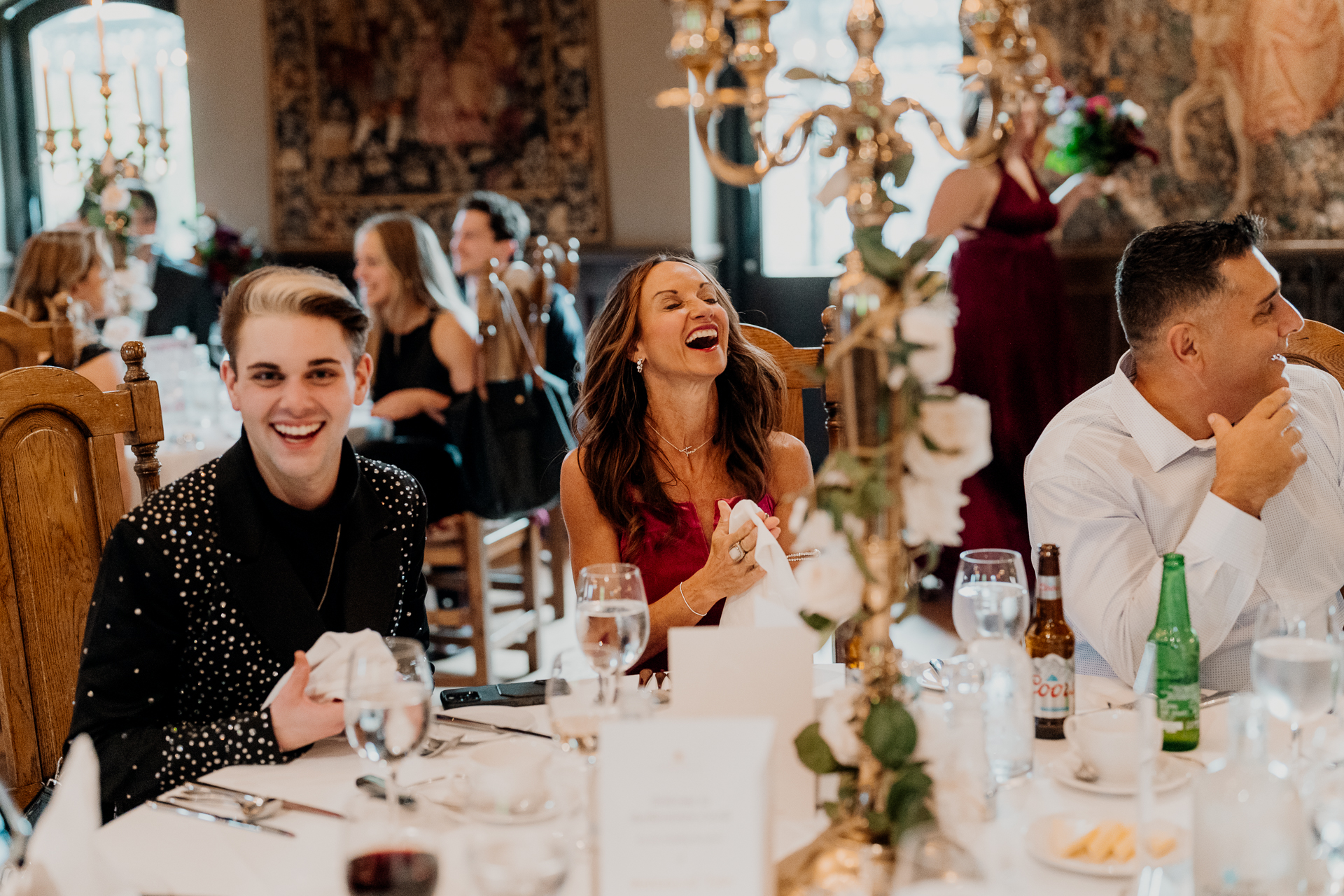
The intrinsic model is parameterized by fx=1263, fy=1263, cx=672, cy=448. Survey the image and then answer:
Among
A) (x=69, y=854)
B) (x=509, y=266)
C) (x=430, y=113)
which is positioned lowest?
(x=69, y=854)

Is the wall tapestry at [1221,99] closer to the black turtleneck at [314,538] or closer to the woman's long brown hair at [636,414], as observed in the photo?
the woman's long brown hair at [636,414]

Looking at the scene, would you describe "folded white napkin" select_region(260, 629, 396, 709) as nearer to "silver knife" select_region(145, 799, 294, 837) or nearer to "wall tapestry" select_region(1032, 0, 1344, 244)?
"silver knife" select_region(145, 799, 294, 837)

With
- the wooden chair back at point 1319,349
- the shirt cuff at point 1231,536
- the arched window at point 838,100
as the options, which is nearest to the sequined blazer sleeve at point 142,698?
the shirt cuff at point 1231,536

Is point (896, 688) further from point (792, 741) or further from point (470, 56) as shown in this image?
point (470, 56)

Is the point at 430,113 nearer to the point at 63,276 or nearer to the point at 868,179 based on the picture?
the point at 63,276

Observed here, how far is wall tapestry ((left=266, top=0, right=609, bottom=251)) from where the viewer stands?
21.3 ft

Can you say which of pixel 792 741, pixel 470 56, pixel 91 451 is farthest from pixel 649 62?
pixel 792 741

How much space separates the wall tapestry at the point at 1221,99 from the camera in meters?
4.86

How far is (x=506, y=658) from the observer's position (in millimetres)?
4645

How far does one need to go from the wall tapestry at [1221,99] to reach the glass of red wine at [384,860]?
4.88 meters

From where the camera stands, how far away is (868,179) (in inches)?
45.4

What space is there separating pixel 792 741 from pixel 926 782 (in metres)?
0.18

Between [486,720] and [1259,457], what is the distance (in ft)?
3.85

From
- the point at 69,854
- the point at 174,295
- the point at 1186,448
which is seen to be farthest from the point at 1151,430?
the point at 174,295
